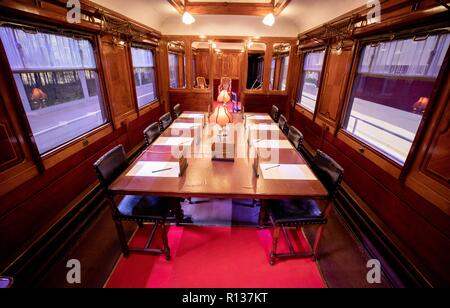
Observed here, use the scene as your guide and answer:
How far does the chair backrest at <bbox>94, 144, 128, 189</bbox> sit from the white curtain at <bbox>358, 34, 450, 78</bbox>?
264 centimetres

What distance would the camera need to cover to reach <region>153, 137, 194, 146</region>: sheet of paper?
236 cm

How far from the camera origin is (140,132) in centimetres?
384

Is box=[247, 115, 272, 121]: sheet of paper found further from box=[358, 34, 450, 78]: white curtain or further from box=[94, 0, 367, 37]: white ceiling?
box=[94, 0, 367, 37]: white ceiling

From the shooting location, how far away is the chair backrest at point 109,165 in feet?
5.01

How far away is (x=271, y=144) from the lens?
2.38 metres

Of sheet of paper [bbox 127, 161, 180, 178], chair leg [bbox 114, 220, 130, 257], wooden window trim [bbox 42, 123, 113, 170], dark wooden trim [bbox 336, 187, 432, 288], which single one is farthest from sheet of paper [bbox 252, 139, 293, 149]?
wooden window trim [bbox 42, 123, 113, 170]

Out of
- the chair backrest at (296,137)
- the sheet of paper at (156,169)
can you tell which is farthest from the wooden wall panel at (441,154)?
the sheet of paper at (156,169)

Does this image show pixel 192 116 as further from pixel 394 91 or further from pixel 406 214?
pixel 406 214

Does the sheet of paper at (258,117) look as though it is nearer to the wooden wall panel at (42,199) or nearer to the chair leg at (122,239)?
the wooden wall panel at (42,199)

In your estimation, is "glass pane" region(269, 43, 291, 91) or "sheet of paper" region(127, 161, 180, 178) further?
"glass pane" region(269, 43, 291, 91)

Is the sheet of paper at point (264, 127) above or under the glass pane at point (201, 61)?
under

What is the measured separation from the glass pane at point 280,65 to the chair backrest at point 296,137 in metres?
2.93

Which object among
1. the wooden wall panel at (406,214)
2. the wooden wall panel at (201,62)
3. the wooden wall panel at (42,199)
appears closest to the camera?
the wooden wall panel at (406,214)

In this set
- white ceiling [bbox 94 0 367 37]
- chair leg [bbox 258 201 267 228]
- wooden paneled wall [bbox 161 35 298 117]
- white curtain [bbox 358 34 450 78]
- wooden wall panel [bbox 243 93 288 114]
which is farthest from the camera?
wooden wall panel [bbox 243 93 288 114]
